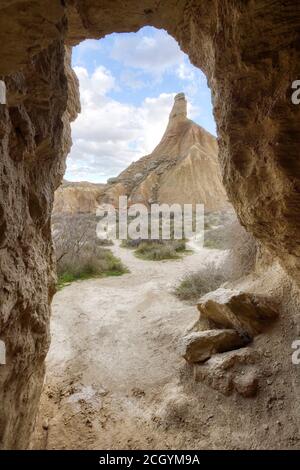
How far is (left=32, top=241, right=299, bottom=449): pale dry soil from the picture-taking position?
9.90 feet

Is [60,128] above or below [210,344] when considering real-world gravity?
above

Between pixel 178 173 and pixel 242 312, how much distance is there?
26195mm

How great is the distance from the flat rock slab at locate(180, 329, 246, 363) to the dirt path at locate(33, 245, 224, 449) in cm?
46

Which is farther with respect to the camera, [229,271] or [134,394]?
[229,271]

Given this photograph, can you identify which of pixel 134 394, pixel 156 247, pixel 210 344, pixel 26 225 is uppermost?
pixel 26 225

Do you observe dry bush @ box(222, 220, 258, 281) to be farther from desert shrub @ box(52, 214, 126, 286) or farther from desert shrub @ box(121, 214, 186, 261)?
desert shrub @ box(121, 214, 186, 261)

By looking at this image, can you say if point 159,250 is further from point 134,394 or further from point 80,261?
point 134,394

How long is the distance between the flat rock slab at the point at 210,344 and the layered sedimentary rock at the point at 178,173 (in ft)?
78.4

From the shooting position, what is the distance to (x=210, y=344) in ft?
12.8

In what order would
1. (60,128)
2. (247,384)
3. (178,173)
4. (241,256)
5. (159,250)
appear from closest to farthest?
(60,128) → (247,384) → (241,256) → (159,250) → (178,173)

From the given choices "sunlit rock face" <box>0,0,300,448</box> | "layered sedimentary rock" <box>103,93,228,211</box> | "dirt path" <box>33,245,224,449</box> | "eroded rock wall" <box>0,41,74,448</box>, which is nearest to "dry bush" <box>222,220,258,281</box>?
"dirt path" <box>33,245,224,449</box>

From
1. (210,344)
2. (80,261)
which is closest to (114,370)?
(210,344)

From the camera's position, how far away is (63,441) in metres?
3.09
